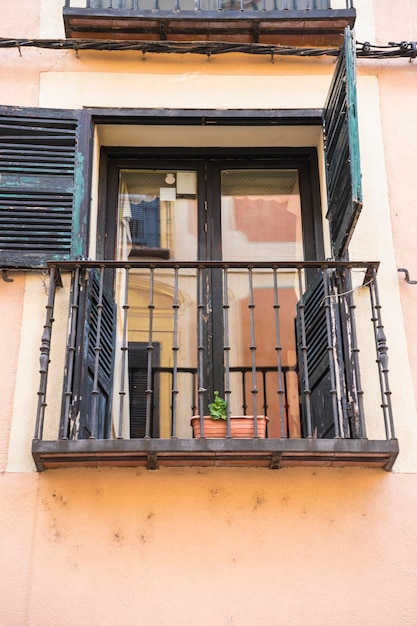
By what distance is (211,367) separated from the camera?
673 cm

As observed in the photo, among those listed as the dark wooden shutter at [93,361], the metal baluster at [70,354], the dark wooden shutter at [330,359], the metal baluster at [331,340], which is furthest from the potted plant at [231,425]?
the metal baluster at [70,354]

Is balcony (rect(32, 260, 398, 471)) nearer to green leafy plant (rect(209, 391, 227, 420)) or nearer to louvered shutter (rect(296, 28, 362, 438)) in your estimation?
louvered shutter (rect(296, 28, 362, 438))

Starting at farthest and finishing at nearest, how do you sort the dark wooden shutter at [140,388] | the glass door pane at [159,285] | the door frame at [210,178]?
1. the door frame at [210,178]
2. the glass door pane at [159,285]
3. the dark wooden shutter at [140,388]

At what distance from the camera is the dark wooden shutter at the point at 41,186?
21.4 feet

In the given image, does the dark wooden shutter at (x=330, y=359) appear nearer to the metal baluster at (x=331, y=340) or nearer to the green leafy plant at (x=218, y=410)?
the metal baluster at (x=331, y=340)

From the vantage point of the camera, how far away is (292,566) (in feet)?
18.6

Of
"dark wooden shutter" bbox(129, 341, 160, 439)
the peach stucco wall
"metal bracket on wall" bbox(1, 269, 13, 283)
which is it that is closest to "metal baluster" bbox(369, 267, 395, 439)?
the peach stucco wall

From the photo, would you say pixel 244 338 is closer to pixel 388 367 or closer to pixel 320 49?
pixel 388 367

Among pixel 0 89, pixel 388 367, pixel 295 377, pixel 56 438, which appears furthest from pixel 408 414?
pixel 0 89

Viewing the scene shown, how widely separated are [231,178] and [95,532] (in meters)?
3.03

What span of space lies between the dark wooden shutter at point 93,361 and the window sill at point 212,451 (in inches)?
8.6

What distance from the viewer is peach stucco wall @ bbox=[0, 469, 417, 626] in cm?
552

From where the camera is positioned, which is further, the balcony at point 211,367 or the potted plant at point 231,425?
the potted plant at point 231,425

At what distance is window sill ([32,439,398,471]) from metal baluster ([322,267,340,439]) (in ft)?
0.50
